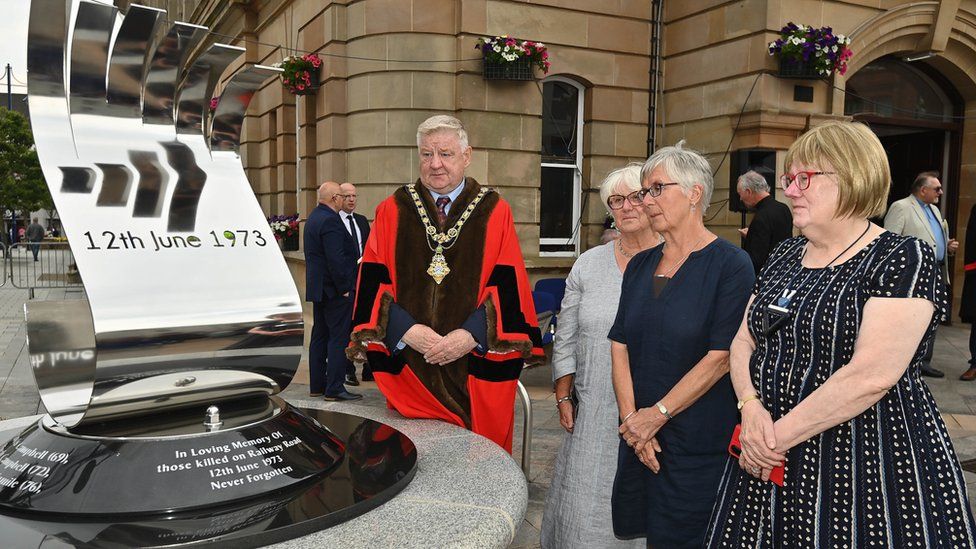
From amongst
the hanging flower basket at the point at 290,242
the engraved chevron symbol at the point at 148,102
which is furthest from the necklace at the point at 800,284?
the hanging flower basket at the point at 290,242

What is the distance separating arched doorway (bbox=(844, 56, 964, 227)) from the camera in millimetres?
10758

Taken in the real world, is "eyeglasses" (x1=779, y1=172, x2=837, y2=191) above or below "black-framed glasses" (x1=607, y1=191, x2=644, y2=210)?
above

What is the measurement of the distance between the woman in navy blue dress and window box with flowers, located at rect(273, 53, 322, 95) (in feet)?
29.1

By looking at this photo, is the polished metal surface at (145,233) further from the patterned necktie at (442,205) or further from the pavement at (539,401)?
the pavement at (539,401)

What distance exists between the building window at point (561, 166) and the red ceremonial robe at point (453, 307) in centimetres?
763

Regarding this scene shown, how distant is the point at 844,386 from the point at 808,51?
7.95 meters

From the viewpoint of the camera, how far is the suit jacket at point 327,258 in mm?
6582

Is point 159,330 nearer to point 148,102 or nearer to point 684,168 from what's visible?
point 148,102

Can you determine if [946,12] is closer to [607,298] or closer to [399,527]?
[607,298]

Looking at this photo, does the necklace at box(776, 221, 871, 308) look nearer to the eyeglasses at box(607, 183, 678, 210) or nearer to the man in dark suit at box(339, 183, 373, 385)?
the eyeglasses at box(607, 183, 678, 210)

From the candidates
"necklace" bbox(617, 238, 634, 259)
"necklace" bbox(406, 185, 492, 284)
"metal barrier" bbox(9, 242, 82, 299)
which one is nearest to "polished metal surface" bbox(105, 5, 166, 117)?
"metal barrier" bbox(9, 242, 82, 299)

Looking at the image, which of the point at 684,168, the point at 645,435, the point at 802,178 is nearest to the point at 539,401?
the point at 645,435

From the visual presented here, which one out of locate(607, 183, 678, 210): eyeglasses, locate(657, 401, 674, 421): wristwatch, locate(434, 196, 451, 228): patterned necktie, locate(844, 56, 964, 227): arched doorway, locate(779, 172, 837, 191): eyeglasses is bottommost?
locate(657, 401, 674, 421): wristwatch

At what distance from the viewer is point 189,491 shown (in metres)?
2.08
